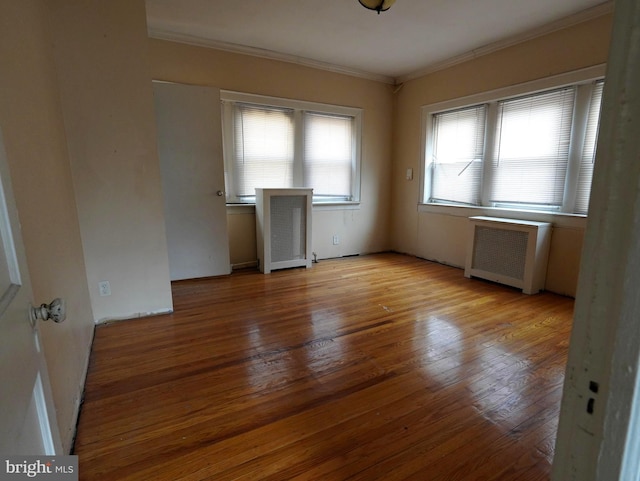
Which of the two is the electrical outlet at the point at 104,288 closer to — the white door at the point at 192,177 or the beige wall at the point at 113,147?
the beige wall at the point at 113,147

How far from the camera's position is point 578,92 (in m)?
3.08

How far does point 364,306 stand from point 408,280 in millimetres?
1024

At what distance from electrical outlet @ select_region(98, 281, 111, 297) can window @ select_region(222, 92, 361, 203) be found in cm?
176

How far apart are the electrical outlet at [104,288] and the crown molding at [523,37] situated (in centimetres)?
446

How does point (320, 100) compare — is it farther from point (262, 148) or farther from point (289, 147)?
point (262, 148)

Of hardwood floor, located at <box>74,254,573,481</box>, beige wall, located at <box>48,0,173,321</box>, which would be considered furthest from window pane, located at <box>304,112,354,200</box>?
beige wall, located at <box>48,0,173,321</box>

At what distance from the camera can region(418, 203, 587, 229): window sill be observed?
320 cm

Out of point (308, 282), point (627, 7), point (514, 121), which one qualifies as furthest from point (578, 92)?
point (627, 7)

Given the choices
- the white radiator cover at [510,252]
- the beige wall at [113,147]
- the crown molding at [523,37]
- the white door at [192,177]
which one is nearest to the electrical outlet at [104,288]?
the beige wall at [113,147]

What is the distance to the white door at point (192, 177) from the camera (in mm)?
3439

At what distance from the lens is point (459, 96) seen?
4074 mm

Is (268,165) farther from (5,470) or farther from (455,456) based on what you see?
(5,470)

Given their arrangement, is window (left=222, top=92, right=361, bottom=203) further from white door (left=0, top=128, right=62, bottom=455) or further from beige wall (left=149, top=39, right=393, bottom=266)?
white door (left=0, top=128, right=62, bottom=455)

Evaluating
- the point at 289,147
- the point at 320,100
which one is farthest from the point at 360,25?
the point at 289,147
